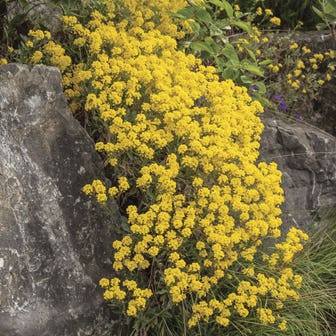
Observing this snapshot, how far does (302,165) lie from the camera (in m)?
4.46

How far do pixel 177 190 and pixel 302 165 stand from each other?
158 centimetres

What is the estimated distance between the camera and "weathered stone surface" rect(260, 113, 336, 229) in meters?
4.34

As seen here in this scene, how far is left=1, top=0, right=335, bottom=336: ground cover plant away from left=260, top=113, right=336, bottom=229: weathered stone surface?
2.37ft

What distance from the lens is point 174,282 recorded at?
292 centimetres

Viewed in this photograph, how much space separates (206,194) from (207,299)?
1.95 feet

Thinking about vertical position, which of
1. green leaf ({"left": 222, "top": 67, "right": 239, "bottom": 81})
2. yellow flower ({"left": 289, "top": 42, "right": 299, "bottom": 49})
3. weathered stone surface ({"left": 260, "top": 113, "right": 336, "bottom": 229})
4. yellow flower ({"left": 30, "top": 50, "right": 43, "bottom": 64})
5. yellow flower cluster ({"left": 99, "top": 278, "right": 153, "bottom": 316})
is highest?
yellow flower ({"left": 30, "top": 50, "right": 43, "bottom": 64})

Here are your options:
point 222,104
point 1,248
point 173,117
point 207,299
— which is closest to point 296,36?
point 222,104

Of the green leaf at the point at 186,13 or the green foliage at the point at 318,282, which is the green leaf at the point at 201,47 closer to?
the green leaf at the point at 186,13

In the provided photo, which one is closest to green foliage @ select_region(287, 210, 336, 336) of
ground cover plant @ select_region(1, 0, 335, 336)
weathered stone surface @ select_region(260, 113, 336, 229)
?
ground cover plant @ select_region(1, 0, 335, 336)

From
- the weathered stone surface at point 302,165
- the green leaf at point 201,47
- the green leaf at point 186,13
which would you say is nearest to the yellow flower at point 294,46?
the weathered stone surface at point 302,165

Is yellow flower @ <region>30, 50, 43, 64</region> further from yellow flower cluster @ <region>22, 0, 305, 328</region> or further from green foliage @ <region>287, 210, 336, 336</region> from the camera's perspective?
green foliage @ <region>287, 210, 336, 336</region>

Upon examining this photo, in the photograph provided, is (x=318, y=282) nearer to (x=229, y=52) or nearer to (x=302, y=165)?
(x=302, y=165)

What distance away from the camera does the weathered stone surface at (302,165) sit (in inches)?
171

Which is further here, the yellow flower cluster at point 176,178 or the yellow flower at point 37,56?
the yellow flower at point 37,56
